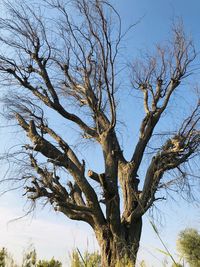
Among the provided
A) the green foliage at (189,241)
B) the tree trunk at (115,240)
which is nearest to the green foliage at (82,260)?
the tree trunk at (115,240)

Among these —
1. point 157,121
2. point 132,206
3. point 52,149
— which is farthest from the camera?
point 157,121

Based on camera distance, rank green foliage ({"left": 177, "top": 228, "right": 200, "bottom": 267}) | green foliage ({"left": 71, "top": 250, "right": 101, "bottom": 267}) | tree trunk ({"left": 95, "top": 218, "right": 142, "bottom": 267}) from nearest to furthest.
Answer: green foliage ({"left": 71, "top": 250, "right": 101, "bottom": 267}), tree trunk ({"left": 95, "top": 218, "right": 142, "bottom": 267}), green foliage ({"left": 177, "top": 228, "right": 200, "bottom": 267})

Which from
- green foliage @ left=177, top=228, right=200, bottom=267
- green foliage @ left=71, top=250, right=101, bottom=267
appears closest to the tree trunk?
green foliage @ left=71, top=250, right=101, bottom=267

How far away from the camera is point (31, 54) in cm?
954

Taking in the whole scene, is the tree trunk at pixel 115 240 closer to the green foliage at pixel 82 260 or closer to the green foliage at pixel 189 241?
the green foliage at pixel 82 260

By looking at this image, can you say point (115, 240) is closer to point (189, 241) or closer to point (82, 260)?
point (82, 260)

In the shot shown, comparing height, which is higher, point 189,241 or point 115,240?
point 189,241

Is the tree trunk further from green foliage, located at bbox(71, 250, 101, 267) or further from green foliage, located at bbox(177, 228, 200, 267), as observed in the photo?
green foliage, located at bbox(177, 228, 200, 267)

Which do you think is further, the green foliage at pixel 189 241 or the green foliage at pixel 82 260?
the green foliage at pixel 189 241

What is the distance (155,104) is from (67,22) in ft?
10.9

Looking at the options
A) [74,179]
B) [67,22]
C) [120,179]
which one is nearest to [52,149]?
[74,179]

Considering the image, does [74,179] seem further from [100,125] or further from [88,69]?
[88,69]

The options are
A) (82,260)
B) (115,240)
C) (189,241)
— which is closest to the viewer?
(82,260)

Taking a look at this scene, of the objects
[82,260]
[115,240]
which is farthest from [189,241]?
[82,260]
